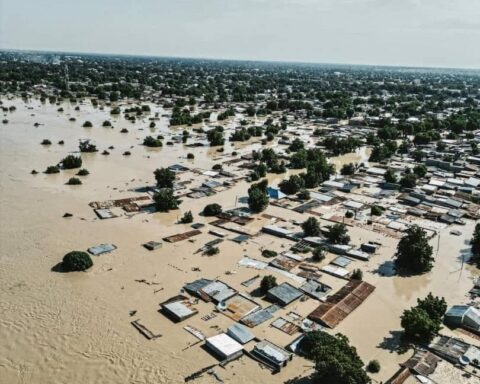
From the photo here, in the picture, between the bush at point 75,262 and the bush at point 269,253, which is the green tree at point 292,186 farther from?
the bush at point 75,262

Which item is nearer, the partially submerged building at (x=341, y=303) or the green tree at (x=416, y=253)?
the partially submerged building at (x=341, y=303)

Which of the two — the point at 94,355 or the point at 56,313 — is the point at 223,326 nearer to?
the point at 94,355

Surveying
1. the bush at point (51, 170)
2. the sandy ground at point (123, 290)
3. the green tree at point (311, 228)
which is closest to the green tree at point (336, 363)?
the sandy ground at point (123, 290)

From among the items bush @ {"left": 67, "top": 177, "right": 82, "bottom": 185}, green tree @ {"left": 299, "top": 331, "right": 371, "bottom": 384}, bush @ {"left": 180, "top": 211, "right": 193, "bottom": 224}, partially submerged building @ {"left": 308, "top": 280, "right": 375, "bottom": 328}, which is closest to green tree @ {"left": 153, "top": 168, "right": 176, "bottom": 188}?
bush @ {"left": 180, "top": 211, "right": 193, "bottom": 224}

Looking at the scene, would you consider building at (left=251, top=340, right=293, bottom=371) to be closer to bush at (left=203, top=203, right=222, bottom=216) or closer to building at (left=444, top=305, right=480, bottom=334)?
building at (left=444, top=305, right=480, bottom=334)

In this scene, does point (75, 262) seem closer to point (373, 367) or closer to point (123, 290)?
point (123, 290)

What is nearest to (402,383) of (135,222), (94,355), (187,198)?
(94,355)
